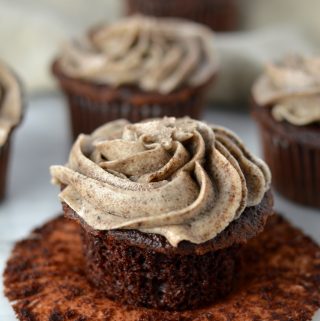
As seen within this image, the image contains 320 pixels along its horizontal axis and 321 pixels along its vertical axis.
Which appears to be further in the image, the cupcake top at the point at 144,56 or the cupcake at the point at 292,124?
the cupcake top at the point at 144,56

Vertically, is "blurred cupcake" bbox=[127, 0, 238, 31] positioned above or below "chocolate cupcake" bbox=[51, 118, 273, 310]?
below

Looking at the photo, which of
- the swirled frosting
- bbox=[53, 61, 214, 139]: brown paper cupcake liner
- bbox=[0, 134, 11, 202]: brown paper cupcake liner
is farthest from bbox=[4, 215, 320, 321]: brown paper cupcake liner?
bbox=[53, 61, 214, 139]: brown paper cupcake liner

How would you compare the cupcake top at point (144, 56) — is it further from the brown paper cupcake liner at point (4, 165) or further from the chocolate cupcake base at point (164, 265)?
the chocolate cupcake base at point (164, 265)

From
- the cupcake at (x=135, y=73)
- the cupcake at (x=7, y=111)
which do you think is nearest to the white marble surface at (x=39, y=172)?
the cupcake at (x=7, y=111)

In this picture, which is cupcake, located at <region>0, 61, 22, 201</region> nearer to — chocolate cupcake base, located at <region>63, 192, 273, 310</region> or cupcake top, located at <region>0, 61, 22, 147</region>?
cupcake top, located at <region>0, 61, 22, 147</region>

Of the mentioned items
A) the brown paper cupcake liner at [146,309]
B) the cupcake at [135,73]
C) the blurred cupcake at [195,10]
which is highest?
the cupcake at [135,73]

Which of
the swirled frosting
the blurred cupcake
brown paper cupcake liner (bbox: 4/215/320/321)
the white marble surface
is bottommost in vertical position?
the white marble surface

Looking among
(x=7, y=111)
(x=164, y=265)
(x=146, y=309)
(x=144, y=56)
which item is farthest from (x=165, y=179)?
(x=144, y=56)
